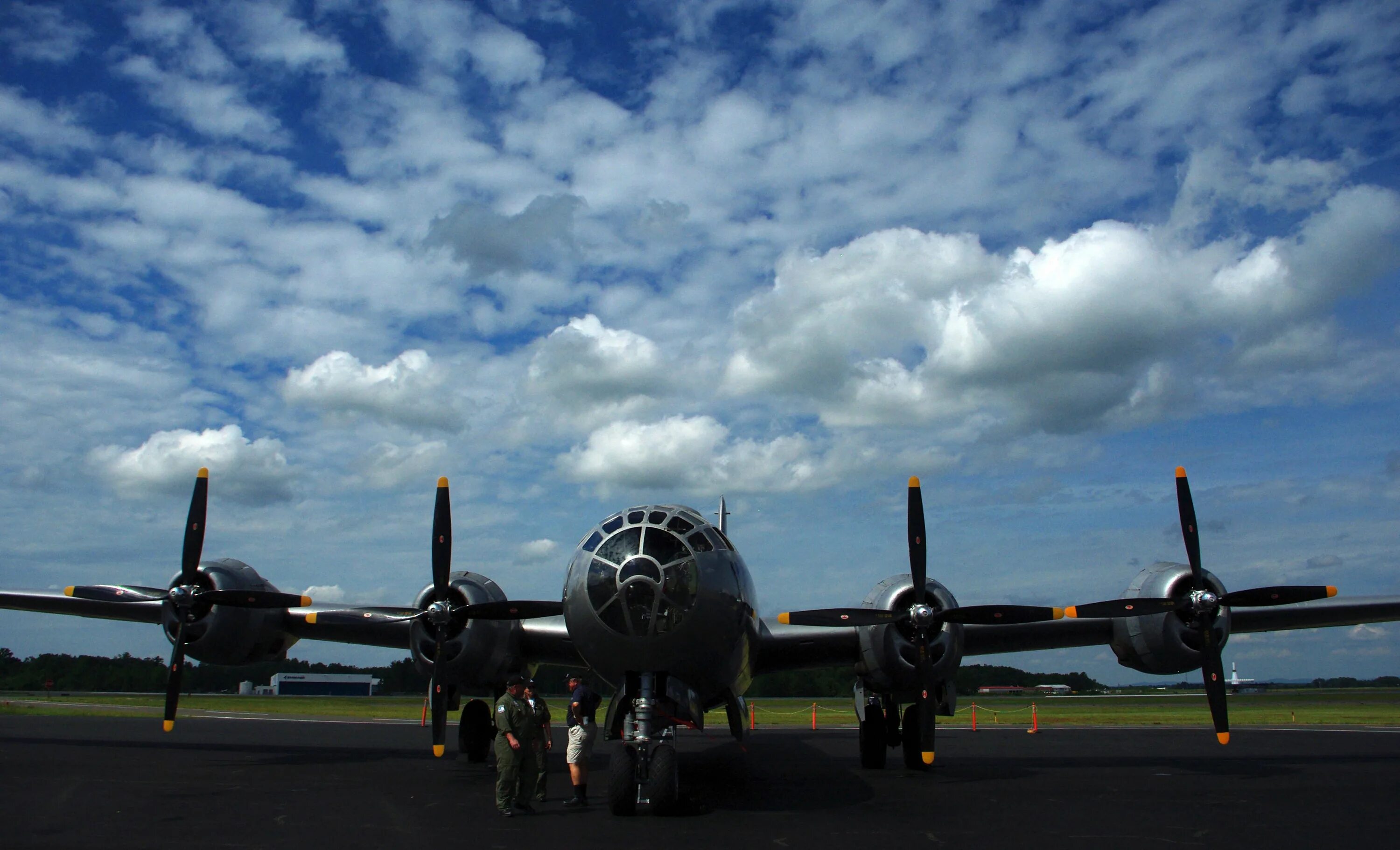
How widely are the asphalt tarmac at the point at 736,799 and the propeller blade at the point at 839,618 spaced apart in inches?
98.6

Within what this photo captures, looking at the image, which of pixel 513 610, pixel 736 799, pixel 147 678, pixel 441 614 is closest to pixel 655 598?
pixel 736 799

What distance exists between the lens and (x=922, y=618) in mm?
15203

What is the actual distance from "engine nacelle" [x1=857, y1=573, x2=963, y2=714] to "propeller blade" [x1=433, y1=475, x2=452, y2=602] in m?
7.74

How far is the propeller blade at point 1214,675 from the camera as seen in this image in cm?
1603

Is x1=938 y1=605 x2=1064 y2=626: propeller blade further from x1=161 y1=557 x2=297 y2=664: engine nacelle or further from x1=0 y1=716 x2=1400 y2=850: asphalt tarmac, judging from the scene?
x1=161 y1=557 x2=297 y2=664: engine nacelle

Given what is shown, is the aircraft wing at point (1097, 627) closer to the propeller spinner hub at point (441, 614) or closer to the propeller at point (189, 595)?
the propeller spinner hub at point (441, 614)

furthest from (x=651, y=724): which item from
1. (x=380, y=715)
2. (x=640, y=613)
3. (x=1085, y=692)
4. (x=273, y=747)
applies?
(x=1085, y=692)

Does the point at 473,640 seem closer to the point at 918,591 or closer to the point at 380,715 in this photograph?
the point at 918,591

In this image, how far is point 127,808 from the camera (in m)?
10.6

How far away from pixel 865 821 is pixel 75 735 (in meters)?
22.6

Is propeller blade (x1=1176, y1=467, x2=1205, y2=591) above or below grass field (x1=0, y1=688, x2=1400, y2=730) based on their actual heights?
above

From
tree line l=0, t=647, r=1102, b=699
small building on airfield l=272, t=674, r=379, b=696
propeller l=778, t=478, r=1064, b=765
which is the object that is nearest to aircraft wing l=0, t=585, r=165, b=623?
propeller l=778, t=478, r=1064, b=765

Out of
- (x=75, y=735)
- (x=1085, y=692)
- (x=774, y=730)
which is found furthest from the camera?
(x=1085, y=692)

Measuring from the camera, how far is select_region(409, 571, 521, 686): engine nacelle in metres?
16.6
